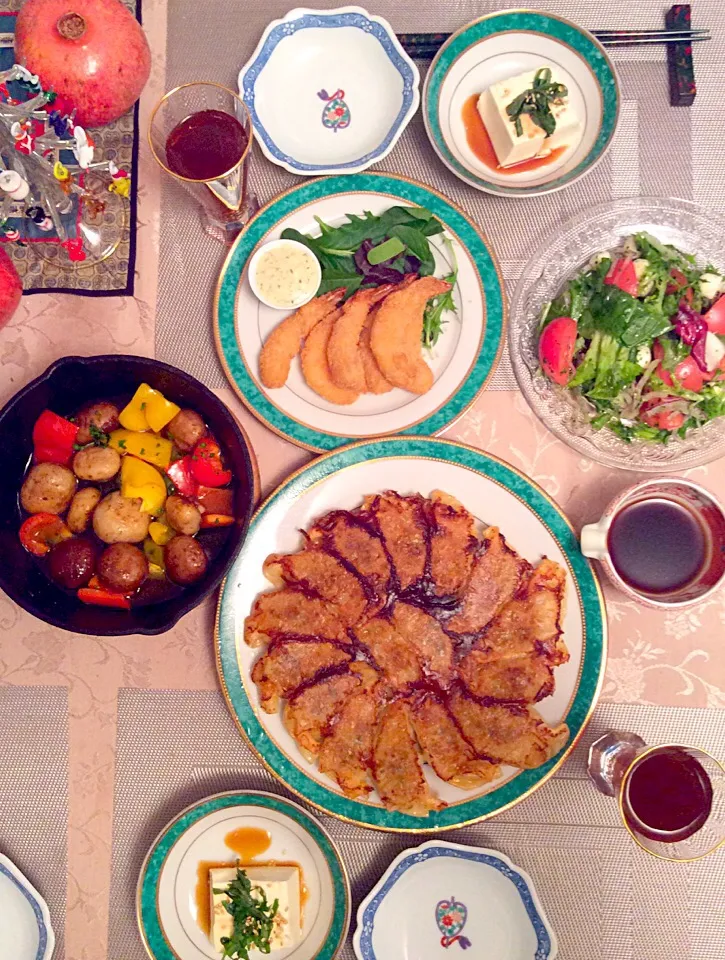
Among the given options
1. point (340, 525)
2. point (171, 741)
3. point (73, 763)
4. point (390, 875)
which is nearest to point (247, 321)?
point (340, 525)

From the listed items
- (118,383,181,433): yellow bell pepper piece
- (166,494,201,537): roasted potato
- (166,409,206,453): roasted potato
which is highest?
(118,383,181,433): yellow bell pepper piece

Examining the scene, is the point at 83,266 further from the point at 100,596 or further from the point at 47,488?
the point at 100,596

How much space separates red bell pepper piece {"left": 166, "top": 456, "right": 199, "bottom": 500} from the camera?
1.95 meters

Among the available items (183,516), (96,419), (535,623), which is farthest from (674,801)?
(96,419)

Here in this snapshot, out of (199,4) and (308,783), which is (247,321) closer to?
(199,4)

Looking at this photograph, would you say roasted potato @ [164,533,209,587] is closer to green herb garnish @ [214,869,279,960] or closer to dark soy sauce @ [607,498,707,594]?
green herb garnish @ [214,869,279,960]

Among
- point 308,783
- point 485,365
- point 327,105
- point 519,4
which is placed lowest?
point 308,783

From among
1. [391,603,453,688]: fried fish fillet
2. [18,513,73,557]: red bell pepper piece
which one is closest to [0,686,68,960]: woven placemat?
[18,513,73,557]: red bell pepper piece

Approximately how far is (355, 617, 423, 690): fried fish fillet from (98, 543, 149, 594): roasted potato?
59cm

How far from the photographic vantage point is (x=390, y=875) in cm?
190

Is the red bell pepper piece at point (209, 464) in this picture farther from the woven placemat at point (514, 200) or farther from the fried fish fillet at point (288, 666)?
the fried fish fillet at point (288, 666)

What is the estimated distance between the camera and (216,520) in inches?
75.4

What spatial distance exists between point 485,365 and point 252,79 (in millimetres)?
1021

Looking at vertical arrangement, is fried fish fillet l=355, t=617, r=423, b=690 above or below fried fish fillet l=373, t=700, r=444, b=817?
above
